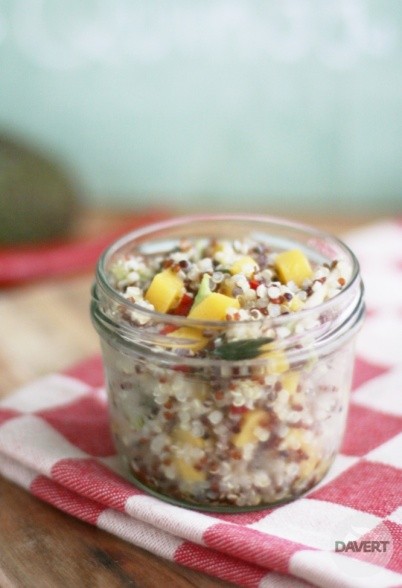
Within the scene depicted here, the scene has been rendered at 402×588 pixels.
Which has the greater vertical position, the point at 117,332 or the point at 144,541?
the point at 117,332

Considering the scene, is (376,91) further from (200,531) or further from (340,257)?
(200,531)

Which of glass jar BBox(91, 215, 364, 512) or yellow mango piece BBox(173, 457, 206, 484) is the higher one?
glass jar BBox(91, 215, 364, 512)

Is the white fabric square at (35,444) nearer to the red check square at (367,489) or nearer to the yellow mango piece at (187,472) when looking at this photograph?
the yellow mango piece at (187,472)

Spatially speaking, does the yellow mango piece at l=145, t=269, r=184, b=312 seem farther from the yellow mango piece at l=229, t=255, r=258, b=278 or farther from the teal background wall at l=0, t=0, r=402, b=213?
the teal background wall at l=0, t=0, r=402, b=213

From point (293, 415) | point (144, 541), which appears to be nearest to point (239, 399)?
point (293, 415)

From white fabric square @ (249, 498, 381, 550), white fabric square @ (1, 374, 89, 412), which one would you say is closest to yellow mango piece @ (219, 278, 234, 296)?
white fabric square @ (249, 498, 381, 550)
